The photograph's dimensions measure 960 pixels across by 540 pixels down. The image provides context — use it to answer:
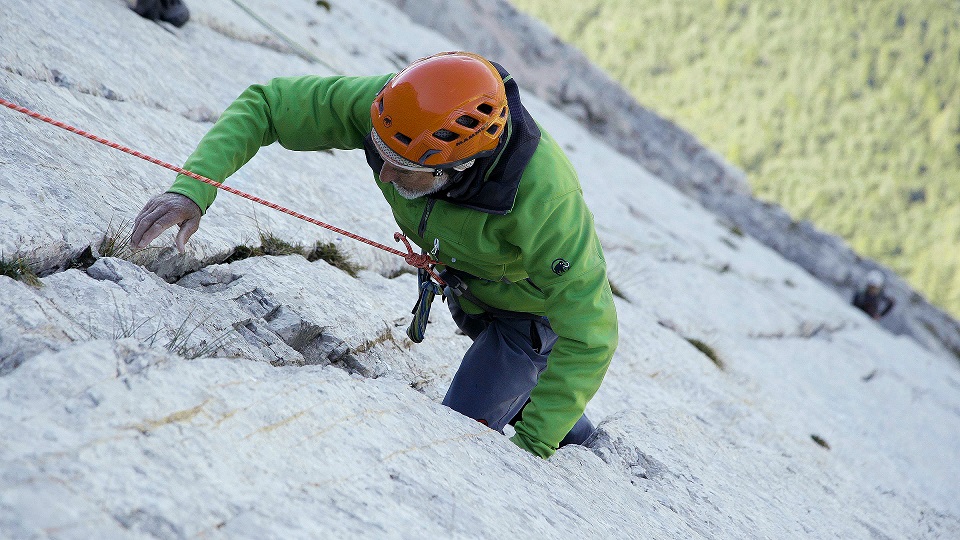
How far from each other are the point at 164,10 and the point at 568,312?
6405mm

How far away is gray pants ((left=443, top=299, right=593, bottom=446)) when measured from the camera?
170 inches

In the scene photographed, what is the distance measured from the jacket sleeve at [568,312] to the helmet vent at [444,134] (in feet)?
1.81

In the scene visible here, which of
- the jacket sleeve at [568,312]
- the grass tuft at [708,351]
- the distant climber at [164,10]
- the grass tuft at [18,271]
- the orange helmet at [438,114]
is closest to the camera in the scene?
the grass tuft at [18,271]

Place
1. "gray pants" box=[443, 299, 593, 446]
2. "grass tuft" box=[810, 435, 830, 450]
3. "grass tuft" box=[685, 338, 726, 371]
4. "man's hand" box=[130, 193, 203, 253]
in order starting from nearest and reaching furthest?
"man's hand" box=[130, 193, 203, 253] < "gray pants" box=[443, 299, 593, 446] < "grass tuft" box=[810, 435, 830, 450] < "grass tuft" box=[685, 338, 726, 371]

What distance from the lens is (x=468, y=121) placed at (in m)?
3.34

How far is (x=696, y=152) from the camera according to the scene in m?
23.8

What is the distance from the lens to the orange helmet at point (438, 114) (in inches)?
131

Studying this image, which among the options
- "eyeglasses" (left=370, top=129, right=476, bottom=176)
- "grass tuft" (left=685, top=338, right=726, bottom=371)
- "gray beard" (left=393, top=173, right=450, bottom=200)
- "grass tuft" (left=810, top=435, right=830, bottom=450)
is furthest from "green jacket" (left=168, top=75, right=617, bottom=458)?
"grass tuft" (left=685, top=338, right=726, bottom=371)

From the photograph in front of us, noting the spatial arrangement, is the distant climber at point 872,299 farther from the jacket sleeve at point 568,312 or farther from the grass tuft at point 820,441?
the jacket sleeve at point 568,312

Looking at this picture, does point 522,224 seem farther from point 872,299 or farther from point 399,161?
point 872,299

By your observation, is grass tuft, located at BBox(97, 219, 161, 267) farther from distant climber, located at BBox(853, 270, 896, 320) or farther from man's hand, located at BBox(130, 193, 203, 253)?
distant climber, located at BBox(853, 270, 896, 320)

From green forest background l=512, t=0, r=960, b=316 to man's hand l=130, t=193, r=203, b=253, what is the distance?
368 feet

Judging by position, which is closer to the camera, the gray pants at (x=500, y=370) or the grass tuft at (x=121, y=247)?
the grass tuft at (x=121, y=247)

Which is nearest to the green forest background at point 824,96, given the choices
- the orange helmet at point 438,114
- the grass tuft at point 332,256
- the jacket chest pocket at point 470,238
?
the grass tuft at point 332,256
